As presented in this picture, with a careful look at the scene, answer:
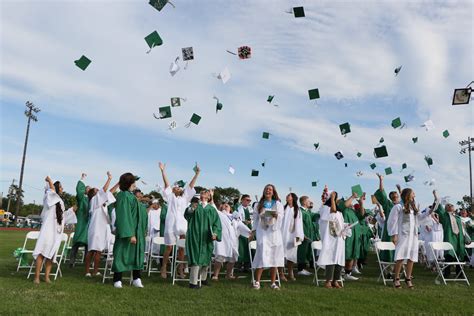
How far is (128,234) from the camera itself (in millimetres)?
8203

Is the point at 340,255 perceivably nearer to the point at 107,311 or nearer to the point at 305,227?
the point at 305,227

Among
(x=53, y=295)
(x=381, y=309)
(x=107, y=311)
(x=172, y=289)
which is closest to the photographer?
(x=107, y=311)

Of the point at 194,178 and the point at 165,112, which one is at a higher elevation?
the point at 165,112

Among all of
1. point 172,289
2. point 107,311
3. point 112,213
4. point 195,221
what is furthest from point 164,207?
point 107,311

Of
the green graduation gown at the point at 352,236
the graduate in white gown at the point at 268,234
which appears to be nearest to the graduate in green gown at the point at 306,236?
the green graduation gown at the point at 352,236

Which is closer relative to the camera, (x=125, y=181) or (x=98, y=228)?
(x=125, y=181)

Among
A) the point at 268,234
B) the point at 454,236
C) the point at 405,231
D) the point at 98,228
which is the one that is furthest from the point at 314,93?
the point at 98,228

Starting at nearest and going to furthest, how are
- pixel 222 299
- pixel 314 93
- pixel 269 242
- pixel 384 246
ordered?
pixel 222 299, pixel 269 242, pixel 384 246, pixel 314 93

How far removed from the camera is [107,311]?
5910mm

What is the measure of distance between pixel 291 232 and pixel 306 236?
1.71 metres

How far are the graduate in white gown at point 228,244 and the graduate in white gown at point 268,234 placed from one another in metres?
1.37

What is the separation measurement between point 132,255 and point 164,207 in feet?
13.7

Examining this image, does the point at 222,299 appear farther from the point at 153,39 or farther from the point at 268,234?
the point at 153,39

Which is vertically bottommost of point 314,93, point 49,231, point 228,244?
point 228,244
